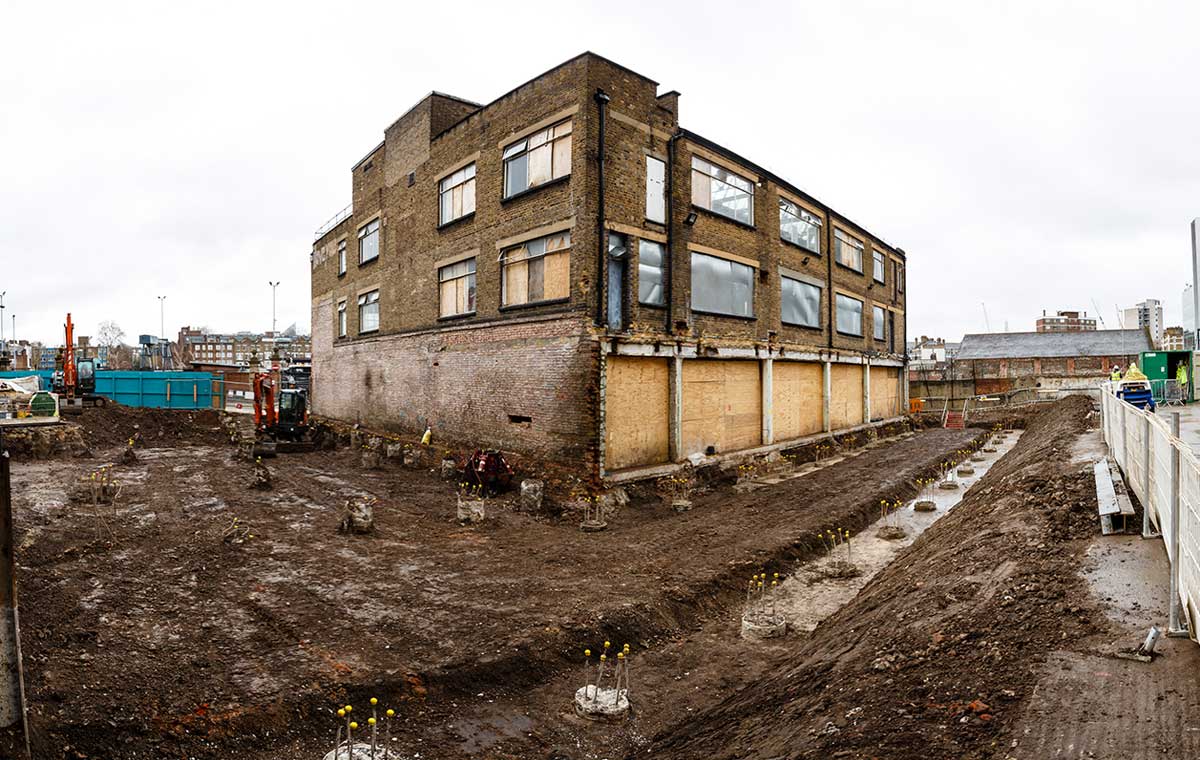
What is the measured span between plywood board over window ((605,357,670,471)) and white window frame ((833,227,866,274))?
1556cm

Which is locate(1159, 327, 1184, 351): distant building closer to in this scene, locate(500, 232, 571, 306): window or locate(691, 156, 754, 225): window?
locate(691, 156, 754, 225): window

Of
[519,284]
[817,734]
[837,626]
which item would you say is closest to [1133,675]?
[817,734]

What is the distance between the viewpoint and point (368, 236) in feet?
89.0

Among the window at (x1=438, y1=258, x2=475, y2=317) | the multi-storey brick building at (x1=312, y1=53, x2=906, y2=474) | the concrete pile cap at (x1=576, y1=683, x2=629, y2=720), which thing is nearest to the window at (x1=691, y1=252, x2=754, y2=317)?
the multi-storey brick building at (x1=312, y1=53, x2=906, y2=474)

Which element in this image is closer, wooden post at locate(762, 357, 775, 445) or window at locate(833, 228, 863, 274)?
wooden post at locate(762, 357, 775, 445)

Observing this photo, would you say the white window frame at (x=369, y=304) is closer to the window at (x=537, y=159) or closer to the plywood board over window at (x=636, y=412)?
the window at (x=537, y=159)

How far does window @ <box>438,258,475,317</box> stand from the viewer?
19.7m

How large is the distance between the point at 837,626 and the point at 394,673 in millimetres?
5043

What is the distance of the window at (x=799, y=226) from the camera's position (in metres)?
24.1

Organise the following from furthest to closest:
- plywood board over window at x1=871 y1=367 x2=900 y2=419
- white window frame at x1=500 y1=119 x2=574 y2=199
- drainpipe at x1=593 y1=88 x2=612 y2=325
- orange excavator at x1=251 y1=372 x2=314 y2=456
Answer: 1. plywood board over window at x1=871 y1=367 x2=900 y2=419
2. orange excavator at x1=251 y1=372 x2=314 y2=456
3. white window frame at x1=500 y1=119 x2=574 y2=199
4. drainpipe at x1=593 y1=88 x2=612 y2=325

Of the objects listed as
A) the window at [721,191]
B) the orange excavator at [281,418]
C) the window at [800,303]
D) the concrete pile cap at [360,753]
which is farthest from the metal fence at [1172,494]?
the orange excavator at [281,418]

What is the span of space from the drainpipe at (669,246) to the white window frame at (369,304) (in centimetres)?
1343

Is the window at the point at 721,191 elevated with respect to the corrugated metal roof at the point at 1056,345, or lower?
elevated

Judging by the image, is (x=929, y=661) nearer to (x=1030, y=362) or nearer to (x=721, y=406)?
(x=721, y=406)
